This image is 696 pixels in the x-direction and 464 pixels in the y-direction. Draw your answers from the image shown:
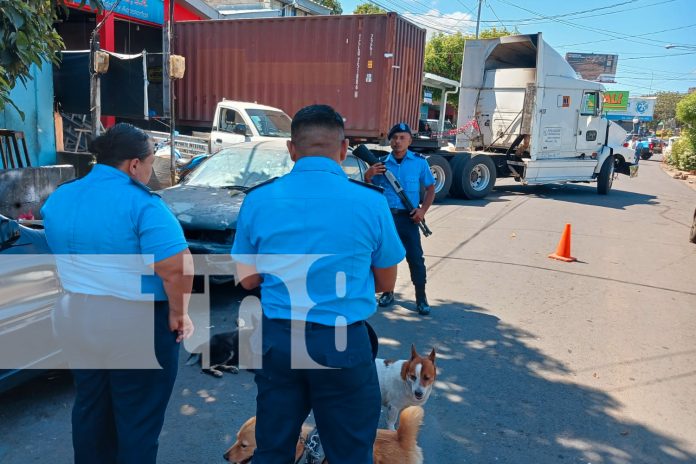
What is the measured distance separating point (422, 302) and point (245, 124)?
734 cm

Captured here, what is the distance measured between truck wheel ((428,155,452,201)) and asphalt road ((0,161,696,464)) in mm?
4481

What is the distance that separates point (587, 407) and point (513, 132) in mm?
11301

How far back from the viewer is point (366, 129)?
1251 centimetres

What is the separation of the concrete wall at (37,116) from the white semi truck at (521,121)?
7920 mm

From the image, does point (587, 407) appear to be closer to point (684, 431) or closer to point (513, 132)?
point (684, 431)

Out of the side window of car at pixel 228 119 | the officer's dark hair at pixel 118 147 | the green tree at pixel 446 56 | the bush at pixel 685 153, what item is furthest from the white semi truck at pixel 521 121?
the green tree at pixel 446 56

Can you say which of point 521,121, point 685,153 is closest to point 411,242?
point 521,121

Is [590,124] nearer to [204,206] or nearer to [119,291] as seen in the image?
[204,206]

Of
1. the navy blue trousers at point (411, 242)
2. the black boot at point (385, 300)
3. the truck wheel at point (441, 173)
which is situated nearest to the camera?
the navy blue trousers at point (411, 242)

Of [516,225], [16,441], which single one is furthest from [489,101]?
[16,441]

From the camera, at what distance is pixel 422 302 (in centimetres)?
539

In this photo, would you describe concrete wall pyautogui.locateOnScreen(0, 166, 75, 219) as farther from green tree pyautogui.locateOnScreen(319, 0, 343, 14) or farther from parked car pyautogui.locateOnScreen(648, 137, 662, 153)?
parked car pyautogui.locateOnScreen(648, 137, 662, 153)

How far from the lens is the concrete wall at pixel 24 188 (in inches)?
275

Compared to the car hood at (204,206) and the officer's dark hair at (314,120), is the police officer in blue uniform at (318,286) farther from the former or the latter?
the car hood at (204,206)
